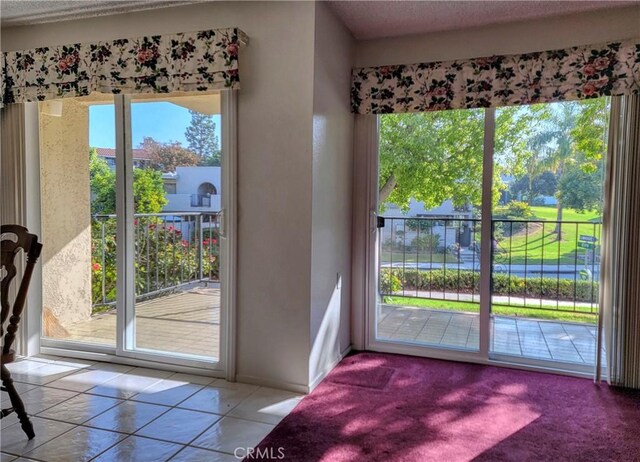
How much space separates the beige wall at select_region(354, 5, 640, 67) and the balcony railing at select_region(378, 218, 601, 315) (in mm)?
1136

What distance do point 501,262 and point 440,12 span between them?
170 cm

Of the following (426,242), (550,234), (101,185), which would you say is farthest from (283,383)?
(550,234)

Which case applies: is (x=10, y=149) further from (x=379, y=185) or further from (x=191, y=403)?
(x=379, y=185)

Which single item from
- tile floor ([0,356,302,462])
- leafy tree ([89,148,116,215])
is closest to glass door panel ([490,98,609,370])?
tile floor ([0,356,302,462])

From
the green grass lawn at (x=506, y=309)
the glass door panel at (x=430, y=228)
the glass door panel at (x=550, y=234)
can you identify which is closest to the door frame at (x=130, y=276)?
the glass door panel at (x=430, y=228)

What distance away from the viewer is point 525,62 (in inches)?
109

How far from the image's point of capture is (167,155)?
2.92m

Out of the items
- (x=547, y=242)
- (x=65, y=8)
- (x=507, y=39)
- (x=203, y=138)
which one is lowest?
(x=547, y=242)

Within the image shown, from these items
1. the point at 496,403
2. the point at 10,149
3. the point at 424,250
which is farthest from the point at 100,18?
the point at 496,403

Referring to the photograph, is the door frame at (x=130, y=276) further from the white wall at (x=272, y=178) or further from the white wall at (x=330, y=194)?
the white wall at (x=330, y=194)

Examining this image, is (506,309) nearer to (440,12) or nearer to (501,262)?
(501,262)

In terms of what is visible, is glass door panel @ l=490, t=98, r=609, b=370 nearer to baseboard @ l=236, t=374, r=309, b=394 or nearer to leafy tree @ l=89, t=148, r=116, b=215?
baseboard @ l=236, t=374, r=309, b=394

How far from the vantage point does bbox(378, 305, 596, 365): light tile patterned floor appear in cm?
299

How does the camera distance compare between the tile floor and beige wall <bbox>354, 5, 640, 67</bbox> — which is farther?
beige wall <bbox>354, 5, 640, 67</bbox>
